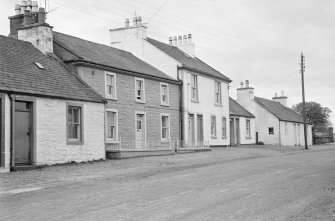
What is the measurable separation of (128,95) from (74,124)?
242 inches

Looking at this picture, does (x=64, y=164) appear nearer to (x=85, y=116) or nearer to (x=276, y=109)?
(x=85, y=116)

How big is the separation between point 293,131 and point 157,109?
29398 mm

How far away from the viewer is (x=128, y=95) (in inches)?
1156

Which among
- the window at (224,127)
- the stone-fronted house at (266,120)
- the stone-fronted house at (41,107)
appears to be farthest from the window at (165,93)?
the stone-fronted house at (266,120)

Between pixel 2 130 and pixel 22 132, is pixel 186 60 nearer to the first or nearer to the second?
pixel 22 132

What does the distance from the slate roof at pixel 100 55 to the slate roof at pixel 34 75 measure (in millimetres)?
1328

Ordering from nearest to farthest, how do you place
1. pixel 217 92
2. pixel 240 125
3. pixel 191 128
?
pixel 191 128 → pixel 217 92 → pixel 240 125

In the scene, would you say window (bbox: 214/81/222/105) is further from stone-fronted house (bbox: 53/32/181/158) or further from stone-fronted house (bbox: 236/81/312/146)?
stone-fronted house (bbox: 236/81/312/146)

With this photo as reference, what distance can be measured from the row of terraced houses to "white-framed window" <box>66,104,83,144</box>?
0.16ft

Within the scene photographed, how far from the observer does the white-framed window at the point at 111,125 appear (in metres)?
27.6

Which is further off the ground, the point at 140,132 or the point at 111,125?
the point at 111,125

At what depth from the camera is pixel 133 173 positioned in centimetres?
1870

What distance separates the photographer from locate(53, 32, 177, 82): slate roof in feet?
89.1

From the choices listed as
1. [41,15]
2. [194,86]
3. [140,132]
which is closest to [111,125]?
[140,132]
